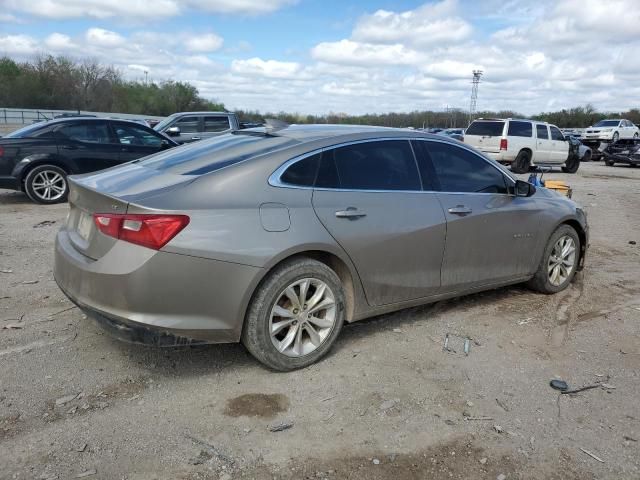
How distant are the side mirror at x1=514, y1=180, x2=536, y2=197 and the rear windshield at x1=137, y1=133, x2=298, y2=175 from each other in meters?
2.21

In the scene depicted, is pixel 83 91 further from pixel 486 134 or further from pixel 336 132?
pixel 336 132

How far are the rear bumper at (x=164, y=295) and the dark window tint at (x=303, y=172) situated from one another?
0.70 metres

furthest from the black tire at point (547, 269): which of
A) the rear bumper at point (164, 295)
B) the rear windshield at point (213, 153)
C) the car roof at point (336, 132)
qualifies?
the rear bumper at point (164, 295)

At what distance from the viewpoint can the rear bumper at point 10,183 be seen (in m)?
→ 9.63

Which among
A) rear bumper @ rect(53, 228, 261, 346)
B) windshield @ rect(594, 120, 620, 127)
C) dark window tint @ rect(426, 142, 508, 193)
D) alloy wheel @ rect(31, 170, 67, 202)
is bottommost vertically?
A: alloy wheel @ rect(31, 170, 67, 202)

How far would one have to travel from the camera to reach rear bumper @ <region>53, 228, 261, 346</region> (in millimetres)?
3260

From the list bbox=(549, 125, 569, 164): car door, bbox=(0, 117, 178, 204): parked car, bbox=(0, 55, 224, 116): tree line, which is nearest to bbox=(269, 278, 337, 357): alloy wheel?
bbox=(0, 117, 178, 204): parked car

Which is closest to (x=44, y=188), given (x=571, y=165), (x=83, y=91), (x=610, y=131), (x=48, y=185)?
(x=48, y=185)

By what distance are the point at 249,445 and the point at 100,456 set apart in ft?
2.46

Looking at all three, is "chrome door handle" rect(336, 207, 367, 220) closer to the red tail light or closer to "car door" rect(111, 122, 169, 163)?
the red tail light

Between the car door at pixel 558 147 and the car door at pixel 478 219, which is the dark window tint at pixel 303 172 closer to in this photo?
the car door at pixel 478 219

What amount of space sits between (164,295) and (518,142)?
19.0 m

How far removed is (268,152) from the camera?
3846 mm

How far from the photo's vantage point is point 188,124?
52.9 feet
